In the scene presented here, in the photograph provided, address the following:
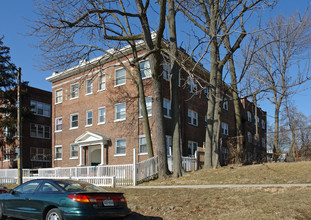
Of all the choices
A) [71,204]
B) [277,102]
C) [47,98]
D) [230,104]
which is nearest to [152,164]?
[71,204]

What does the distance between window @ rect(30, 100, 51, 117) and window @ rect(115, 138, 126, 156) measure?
16.3 metres

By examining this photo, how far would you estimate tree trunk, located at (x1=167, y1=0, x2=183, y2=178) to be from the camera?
17141 millimetres

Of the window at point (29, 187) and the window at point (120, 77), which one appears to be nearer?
the window at point (29, 187)

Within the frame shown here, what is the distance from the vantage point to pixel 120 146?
26.1 meters

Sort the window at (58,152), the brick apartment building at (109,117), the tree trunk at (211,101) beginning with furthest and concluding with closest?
the window at (58,152)
the brick apartment building at (109,117)
the tree trunk at (211,101)

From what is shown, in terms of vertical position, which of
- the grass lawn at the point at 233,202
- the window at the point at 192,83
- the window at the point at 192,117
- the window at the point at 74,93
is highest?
the window at the point at 74,93

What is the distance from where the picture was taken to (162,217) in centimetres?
901

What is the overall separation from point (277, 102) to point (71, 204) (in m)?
27.4

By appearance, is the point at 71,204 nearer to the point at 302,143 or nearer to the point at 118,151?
the point at 302,143

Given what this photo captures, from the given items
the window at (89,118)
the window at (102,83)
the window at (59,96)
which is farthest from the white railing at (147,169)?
the window at (59,96)

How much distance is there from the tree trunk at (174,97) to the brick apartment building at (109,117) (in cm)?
485

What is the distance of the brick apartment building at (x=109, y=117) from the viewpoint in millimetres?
25094

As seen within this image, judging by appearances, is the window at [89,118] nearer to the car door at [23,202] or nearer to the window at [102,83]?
the window at [102,83]

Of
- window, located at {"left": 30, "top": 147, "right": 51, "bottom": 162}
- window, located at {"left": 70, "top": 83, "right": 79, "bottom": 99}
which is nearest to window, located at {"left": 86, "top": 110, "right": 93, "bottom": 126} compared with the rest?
window, located at {"left": 70, "top": 83, "right": 79, "bottom": 99}
